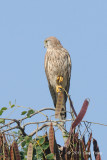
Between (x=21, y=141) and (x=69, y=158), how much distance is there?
48 cm

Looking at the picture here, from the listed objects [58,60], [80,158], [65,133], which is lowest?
[80,158]

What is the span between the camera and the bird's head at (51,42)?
747 cm

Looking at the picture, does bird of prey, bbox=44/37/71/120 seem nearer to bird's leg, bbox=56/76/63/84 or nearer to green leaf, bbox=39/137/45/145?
bird's leg, bbox=56/76/63/84

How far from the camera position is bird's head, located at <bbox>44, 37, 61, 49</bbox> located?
24.5 feet

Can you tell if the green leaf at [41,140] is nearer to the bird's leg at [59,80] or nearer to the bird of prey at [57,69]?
the bird of prey at [57,69]

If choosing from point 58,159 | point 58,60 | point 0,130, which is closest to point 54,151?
point 58,159

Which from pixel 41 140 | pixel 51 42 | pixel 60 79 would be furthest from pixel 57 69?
pixel 41 140

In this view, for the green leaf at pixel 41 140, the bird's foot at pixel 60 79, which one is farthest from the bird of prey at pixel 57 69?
the green leaf at pixel 41 140

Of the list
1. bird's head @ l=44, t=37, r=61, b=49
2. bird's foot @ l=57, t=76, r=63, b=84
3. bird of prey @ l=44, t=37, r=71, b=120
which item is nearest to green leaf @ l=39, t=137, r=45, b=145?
bird of prey @ l=44, t=37, r=71, b=120

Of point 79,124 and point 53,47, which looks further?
point 53,47

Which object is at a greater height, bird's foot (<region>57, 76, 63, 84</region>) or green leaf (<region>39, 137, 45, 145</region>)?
bird's foot (<region>57, 76, 63, 84</region>)

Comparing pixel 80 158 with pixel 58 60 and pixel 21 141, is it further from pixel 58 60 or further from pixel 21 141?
pixel 58 60

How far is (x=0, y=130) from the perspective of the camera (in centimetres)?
323

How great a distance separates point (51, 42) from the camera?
24.7 ft
